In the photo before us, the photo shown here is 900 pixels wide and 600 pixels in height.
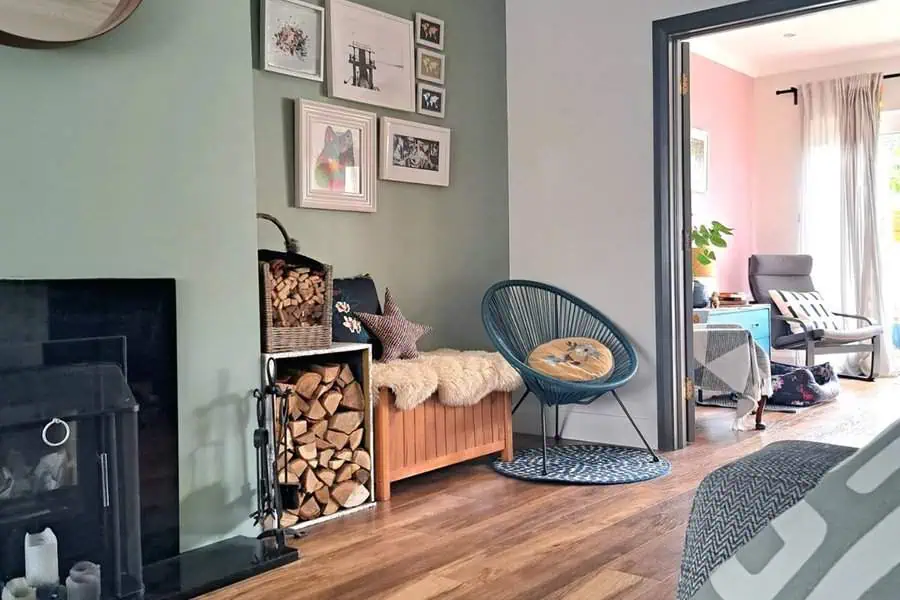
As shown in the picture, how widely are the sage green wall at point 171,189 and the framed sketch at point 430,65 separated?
5.37 feet

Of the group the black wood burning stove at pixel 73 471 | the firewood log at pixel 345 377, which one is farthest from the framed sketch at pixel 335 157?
the black wood burning stove at pixel 73 471

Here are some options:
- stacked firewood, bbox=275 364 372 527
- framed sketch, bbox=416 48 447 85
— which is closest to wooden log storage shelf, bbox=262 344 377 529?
stacked firewood, bbox=275 364 372 527

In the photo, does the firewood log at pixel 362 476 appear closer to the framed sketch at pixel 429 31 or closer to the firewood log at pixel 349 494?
the firewood log at pixel 349 494

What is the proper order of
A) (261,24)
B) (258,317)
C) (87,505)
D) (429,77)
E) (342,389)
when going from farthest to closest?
(429,77)
(261,24)
(342,389)
(258,317)
(87,505)

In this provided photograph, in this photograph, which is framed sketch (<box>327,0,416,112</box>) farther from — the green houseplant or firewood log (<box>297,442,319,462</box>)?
the green houseplant

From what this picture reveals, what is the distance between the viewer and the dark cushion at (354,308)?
129 inches

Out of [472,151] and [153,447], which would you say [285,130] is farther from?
[153,447]

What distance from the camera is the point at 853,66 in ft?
21.9

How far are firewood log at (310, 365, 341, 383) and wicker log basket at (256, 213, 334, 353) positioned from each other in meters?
0.08

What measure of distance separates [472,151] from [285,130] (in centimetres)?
123

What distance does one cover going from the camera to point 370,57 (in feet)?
12.7

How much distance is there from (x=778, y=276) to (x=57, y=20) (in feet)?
18.4

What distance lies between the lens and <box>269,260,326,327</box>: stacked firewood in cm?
281

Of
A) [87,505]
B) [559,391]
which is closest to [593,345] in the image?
→ [559,391]
